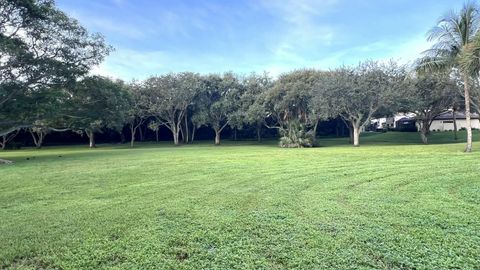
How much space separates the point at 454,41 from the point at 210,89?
23.1 meters

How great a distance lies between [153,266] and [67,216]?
2570 millimetres

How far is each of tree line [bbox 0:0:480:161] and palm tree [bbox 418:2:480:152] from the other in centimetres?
4

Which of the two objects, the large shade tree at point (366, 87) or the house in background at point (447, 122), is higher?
the large shade tree at point (366, 87)

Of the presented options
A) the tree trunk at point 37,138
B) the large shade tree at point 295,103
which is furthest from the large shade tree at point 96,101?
the tree trunk at point 37,138

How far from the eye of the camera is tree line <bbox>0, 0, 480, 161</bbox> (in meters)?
16.8

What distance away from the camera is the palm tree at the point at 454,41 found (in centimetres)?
1543

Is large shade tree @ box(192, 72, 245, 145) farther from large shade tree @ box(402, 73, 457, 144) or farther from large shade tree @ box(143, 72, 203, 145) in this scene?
large shade tree @ box(402, 73, 457, 144)

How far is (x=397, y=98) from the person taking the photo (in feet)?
87.1

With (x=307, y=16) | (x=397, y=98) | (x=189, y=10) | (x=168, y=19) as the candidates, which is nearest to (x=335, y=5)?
(x=307, y=16)

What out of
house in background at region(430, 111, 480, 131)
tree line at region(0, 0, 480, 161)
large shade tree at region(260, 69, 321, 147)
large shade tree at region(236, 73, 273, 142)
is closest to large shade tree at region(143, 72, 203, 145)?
tree line at region(0, 0, 480, 161)

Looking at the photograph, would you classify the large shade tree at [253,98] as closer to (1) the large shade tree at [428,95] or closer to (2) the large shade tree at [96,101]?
(2) the large shade tree at [96,101]

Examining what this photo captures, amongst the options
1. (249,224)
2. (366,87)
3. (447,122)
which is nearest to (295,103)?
(366,87)

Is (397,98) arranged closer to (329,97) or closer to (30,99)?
(329,97)

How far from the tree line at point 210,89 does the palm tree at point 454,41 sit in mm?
42
